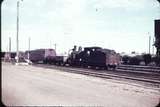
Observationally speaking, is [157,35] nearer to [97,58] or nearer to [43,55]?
[97,58]

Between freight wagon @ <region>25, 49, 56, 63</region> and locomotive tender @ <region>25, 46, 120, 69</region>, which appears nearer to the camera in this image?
locomotive tender @ <region>25, 46, 120, 69</region>

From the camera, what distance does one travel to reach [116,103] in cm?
1121

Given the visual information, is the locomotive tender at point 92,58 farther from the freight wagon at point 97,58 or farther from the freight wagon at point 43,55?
the freight wagon at point 43,55

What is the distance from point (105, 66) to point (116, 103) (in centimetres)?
2391

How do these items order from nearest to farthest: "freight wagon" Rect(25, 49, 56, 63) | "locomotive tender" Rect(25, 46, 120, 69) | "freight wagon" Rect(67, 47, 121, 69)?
1. "freight wagon" Rect(67, 47, 121, 69)
2. "locomotive tender" Rect(25, 46, 120, 69)
3. "freight wagon" Rect(25, 49, 56, 63)

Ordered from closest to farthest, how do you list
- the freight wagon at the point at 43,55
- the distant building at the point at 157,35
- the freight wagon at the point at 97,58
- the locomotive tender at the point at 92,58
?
the freight wagon at the point at 97,58, the locomotive tender at the point at 92,58, the distant building at the point at 157,35, the freight wagon at the point at 43,55

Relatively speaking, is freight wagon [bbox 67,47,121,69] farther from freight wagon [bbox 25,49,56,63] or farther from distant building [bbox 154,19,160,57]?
freight wagon [bbox 25,49,56,63]

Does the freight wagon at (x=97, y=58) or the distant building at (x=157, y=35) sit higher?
the distant building at (x=157, y=35)

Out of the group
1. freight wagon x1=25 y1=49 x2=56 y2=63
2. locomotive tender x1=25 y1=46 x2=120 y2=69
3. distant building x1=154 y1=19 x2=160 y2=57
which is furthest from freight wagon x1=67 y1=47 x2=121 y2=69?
freight wagon x1=25 y1=49 x2=56 y2=63

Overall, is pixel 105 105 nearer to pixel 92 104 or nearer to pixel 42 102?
pixel 92 104

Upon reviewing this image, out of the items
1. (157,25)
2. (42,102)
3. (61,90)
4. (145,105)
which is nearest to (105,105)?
(145,105)

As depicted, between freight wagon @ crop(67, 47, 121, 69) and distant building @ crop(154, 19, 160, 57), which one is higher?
distant building @ crop(154, 19, 160, 57)

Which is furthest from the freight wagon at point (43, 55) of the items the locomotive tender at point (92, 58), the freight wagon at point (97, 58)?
the freight wagon at point (97, 58)

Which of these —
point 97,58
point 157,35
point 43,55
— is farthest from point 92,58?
point 43,55
